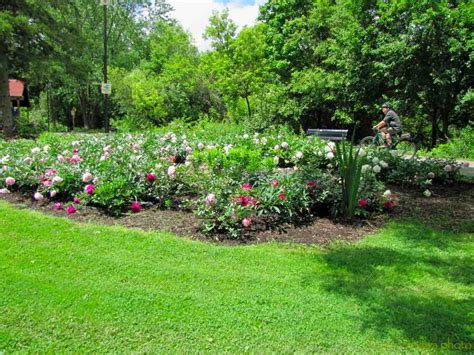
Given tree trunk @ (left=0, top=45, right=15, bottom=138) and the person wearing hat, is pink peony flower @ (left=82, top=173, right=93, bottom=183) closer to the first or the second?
the person wearing hat

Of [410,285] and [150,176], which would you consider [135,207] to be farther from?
[410,285]

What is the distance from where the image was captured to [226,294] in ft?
9.13

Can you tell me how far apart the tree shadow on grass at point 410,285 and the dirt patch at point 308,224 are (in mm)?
370

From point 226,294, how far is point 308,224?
69.8 inches

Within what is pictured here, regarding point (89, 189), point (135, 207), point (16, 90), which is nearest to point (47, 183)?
point (89, 189)

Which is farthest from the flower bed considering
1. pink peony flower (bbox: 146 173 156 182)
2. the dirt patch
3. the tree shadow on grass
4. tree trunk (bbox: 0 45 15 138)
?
tree trunk (bbox: 0 45 15 138)

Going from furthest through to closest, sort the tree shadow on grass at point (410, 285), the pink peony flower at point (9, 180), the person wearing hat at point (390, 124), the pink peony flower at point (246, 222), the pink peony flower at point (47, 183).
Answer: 1. the person wearing hat at point (390, 124)
2. the pink peony flower at point (9, 180)
3. the pink peony flower at point (47, 183)
4. the pink peony flower at point (246, 222)
5. the tree shadow on grass at point (410, 285)

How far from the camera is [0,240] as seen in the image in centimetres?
369

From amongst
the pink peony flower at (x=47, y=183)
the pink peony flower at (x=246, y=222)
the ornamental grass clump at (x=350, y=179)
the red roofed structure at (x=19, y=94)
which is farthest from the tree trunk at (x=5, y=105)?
the ornamental grass clump at (x=350, y=179)

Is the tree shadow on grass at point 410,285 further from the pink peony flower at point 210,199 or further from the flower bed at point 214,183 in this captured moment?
the pink peony flower at point 210,199

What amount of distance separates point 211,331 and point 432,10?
12963mm

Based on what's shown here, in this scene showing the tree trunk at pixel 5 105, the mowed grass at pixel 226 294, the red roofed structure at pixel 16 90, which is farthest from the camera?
the red roofed structure at pixel 16 90

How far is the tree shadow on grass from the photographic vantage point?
242 cm

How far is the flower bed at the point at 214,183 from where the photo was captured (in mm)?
4199
